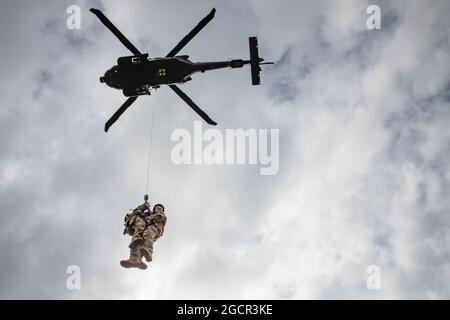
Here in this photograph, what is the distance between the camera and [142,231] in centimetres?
1068

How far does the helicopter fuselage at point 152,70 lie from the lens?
13766mm

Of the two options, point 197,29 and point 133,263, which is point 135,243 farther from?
point 197,29

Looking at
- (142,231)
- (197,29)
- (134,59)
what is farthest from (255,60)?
(142,231)

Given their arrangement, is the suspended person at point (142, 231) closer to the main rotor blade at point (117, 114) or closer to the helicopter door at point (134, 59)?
the main rotor blade at point (117, 114)

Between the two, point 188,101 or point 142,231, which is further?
point 188,101

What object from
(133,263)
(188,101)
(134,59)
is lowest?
(133,263)

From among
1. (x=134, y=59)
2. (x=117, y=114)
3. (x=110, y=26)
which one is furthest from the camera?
(x=117, y=114)

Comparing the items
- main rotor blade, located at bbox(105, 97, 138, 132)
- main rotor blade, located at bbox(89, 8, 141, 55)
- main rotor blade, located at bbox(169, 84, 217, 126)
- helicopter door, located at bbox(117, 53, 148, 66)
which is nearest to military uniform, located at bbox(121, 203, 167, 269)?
main rotor blade, located at bbox(169, 84, 217, 126)

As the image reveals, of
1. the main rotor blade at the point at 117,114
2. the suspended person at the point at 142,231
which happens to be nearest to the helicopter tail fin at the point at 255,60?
the main rotor blade at the point at 117,114

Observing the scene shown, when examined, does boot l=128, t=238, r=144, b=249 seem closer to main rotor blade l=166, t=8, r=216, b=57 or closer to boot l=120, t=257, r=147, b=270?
boot l=120, t=257, r=147, b=270

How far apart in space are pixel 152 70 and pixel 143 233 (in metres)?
5.76

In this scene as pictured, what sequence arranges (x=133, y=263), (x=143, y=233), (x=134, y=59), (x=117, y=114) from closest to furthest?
(x=133, y=263) < (x=143, y=233) < (x=134, y=59) < (x=117, y=114)

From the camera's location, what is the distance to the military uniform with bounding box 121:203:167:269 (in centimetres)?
1015
